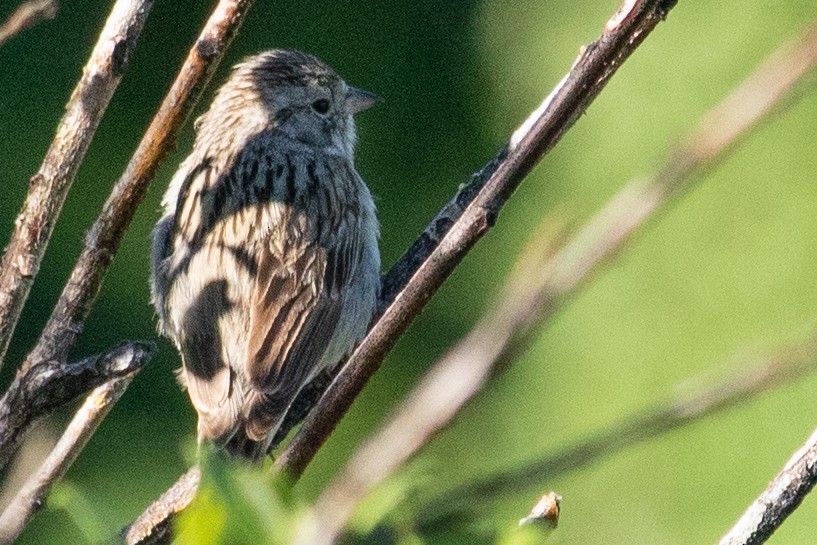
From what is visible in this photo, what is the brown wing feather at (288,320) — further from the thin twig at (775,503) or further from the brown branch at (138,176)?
the thin twig at (775,503)

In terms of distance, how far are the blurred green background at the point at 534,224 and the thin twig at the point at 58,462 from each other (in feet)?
10.8

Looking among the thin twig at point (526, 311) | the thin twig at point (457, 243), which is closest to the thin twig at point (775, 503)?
the thin twig at point (457, 243)

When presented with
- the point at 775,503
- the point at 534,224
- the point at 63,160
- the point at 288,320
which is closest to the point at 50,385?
the point at 63,160

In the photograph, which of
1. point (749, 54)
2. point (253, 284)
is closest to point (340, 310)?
point (253, 284)

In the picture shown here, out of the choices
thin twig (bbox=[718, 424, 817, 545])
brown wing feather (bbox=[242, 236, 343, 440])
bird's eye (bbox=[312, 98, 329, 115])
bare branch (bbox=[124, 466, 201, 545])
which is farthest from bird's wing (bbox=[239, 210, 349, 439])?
thin twig (bbox=[718, 424, 817, 545])

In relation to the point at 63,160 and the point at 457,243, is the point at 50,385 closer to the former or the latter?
the point at 63,160

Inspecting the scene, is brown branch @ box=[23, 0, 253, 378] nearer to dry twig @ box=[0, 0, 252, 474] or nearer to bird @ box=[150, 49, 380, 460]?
dry twig @ box=[0, 0, 252, 474]

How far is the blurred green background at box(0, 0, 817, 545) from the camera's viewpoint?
5449 mm

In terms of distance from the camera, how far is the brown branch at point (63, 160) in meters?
1.53

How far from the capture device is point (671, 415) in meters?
0.70

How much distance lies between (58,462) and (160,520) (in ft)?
0.76

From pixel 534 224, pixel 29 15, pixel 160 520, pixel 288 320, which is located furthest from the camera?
pixel 534 224

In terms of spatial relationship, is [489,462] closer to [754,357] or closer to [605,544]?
[605,544]

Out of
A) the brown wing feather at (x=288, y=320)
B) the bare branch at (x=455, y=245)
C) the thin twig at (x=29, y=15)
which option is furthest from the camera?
the brown wing feather at (x=288, y=320)
